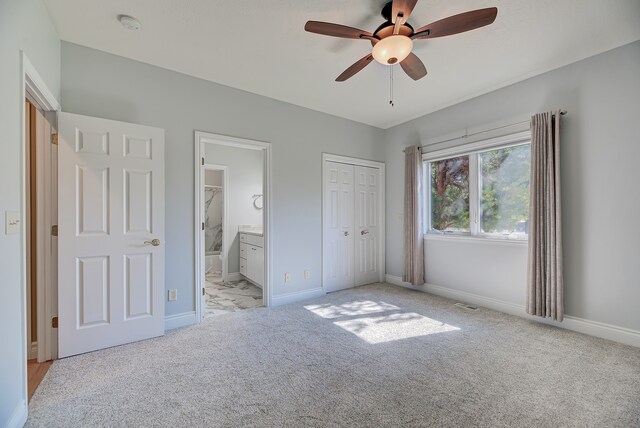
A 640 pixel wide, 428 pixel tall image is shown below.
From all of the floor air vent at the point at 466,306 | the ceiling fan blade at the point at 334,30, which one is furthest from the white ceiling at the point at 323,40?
the floor air vent at the point at 466,306

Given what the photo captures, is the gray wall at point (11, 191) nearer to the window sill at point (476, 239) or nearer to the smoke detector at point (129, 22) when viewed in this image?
the smoke detector at point (129, 22)

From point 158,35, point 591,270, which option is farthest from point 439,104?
point 158,35

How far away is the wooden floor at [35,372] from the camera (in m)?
1.91

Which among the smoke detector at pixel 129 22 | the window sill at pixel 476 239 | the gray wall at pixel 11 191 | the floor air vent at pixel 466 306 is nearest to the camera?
the gray wall at pixel 11 191

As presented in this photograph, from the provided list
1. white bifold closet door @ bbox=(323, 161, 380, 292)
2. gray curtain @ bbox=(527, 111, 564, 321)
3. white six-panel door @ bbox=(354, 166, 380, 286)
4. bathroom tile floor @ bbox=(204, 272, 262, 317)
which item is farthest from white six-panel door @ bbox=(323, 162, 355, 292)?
gray curtain @ bbox=(527, 111, 564, 321)

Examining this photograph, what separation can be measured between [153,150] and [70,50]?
1070 mm

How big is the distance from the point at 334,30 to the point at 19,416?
9.75ft

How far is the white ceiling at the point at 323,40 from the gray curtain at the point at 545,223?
70 cm

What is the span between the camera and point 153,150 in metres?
2.65

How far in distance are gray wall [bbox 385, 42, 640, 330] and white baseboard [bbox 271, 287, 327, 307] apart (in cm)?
233

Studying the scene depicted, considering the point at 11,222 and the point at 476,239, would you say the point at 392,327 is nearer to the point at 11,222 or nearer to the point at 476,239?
the point at 476,239

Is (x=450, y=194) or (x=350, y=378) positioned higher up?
(x=450, y=194)

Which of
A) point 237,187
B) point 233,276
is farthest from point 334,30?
point 233,276

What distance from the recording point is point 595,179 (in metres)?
2.70
